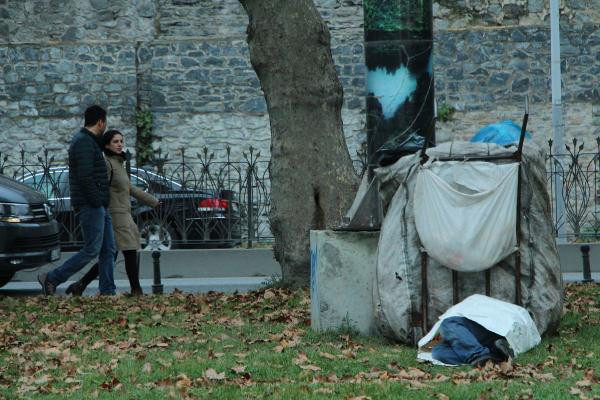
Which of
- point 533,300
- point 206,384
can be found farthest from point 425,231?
point 206,384

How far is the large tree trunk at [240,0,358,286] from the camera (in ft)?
38.5

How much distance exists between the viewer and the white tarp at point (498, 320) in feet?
26.2

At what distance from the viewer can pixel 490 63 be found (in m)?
25.0

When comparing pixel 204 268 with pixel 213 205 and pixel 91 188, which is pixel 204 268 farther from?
pixel 91 188

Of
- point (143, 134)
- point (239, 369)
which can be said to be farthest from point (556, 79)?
point (239, 369)

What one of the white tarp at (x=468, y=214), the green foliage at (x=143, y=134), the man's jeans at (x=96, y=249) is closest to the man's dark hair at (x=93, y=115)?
the man's jeans at (x=96, y=249)

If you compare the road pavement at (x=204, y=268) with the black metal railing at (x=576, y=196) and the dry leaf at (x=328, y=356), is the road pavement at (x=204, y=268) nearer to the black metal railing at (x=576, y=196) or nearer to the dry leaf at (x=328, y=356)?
the black metal railing at (x=576, y=196)

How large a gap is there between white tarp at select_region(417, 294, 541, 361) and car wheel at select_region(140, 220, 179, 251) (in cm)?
954

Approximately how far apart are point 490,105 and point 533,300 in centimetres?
1670

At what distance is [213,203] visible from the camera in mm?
17812

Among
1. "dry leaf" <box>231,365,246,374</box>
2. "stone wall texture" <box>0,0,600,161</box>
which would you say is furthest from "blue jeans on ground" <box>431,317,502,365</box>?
"stone wall texture" <box>0,0,600,161</box>

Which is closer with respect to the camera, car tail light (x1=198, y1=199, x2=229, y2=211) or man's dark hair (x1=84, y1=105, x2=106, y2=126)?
man's dark hair (x1=84, y1=105, x2=106, y2=126)

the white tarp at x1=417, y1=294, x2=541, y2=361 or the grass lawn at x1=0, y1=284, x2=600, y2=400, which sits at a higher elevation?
the white tarp at x1=417, y1=294, x2=541, y2=361

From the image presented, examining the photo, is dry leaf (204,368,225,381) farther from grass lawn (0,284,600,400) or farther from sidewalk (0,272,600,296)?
sidewalk (0,272,600,296)
